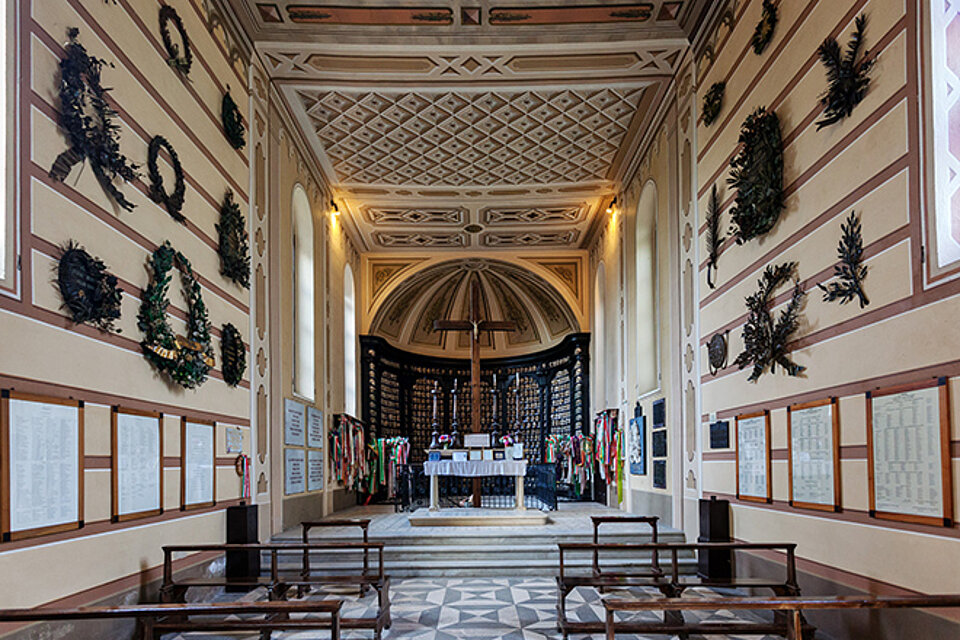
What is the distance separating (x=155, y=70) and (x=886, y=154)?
5.32 meters

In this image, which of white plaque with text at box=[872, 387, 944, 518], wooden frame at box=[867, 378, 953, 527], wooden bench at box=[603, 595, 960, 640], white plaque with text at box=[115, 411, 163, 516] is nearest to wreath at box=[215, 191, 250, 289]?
white plaque with text at box=[115, 411, 163, 516]

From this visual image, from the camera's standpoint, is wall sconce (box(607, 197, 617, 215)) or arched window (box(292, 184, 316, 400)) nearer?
arched window (box(292, 184, 316, 400))

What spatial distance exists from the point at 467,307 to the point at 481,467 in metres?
8.89

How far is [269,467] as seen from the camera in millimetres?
9000

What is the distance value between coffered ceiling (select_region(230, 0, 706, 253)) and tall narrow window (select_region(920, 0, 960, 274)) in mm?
4451

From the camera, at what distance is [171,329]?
6238 mm

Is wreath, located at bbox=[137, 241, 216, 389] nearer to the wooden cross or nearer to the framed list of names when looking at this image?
the framed list of names

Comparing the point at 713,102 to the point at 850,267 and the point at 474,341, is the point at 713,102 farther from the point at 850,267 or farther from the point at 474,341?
the point at 474,341

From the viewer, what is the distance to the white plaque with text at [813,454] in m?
5.30

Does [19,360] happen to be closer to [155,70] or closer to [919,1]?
[155,70]

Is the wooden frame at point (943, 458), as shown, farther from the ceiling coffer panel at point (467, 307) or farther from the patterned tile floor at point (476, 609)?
the ceiling coffer panel at point (467, 307)

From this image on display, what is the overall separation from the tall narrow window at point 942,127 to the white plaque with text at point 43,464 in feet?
16.1

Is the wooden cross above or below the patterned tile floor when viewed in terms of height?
above

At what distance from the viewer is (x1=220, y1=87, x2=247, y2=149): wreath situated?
25.5 ft
